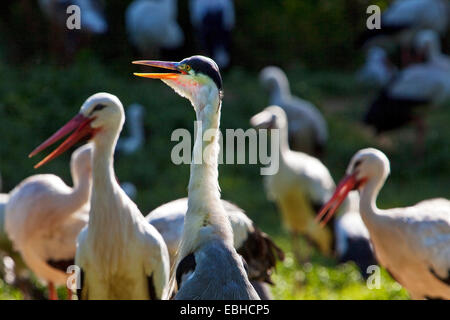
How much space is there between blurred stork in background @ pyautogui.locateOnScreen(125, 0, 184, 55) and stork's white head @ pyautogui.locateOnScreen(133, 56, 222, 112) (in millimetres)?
7636

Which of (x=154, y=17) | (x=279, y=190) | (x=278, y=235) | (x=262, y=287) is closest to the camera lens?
(x=262, y=287)

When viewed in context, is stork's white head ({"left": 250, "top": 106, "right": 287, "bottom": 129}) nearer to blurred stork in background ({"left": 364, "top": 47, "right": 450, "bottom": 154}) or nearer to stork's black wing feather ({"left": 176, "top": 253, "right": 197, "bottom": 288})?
blurred stork in background ({"left": 364, "top": 47, "right": 450, "bottom": 154})

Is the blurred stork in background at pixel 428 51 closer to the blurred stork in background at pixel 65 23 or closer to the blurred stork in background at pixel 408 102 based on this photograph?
the blurred stork in background at pixel 408 102

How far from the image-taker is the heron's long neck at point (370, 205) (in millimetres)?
4711

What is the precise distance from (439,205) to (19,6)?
802 centimetres

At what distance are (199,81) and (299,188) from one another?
11.9ft

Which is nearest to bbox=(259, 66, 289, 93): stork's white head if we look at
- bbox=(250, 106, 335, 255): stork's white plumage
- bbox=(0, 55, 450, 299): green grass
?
bbox=(0, 55, 450, 299): green grass

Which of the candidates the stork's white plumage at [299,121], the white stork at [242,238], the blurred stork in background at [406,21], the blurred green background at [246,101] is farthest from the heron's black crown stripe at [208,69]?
the blurred stork in background at [406,21]

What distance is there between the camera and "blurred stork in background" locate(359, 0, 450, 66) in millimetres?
10922

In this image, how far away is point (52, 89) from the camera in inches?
361

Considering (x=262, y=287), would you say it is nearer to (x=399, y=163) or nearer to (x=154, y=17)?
(x=399, y=163)

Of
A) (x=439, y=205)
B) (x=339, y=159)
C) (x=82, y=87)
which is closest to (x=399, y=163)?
(x=339, y=159)

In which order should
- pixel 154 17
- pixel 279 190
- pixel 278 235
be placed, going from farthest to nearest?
pixel 154 17
pixel 278 235
pixel 279 190

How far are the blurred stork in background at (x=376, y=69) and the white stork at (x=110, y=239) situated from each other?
300 inches
